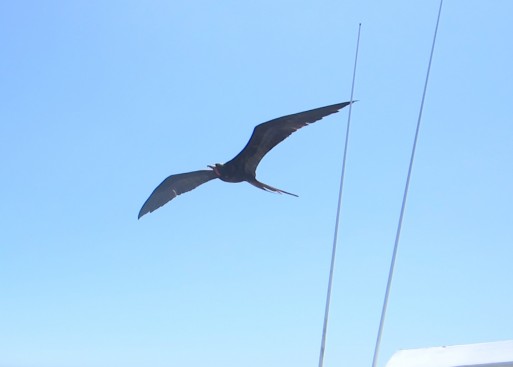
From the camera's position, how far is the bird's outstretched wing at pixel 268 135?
720 centimetres

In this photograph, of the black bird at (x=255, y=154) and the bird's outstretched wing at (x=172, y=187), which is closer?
the black bird at (x=255, y=154)

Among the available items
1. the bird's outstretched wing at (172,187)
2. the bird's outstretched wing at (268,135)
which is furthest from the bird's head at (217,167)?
the bird's outstretched wing at (172,187)

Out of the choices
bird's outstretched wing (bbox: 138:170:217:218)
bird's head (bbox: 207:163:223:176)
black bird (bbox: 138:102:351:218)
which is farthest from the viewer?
bird's outstretched wing (bbox: 138:170:217:218)

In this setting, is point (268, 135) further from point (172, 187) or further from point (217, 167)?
point (172, 187)

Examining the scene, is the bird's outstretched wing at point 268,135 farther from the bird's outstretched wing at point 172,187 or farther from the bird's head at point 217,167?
the bird's outstretched wing at point 172,187

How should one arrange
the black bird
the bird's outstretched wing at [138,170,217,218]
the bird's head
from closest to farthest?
1. the black bird
2. the bird's head
3. the bird's outstretched wing at [138,170,217,218]

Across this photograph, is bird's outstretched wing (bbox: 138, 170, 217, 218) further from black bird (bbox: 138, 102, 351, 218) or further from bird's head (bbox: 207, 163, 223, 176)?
bird's head (bbox: 207, 163, 223, 176)

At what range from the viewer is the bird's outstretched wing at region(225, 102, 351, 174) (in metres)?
7.20

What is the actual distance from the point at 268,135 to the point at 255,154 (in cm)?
30

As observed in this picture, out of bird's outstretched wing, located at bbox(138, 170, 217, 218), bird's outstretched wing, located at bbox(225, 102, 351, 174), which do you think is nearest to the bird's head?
bird's outstretched wing, located at bbox(225, 102, 351, 174)

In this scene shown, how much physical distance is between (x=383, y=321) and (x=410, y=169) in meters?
1.71

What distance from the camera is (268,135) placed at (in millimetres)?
7602

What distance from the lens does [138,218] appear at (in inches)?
349

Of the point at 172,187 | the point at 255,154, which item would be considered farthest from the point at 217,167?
the point at 172,187
